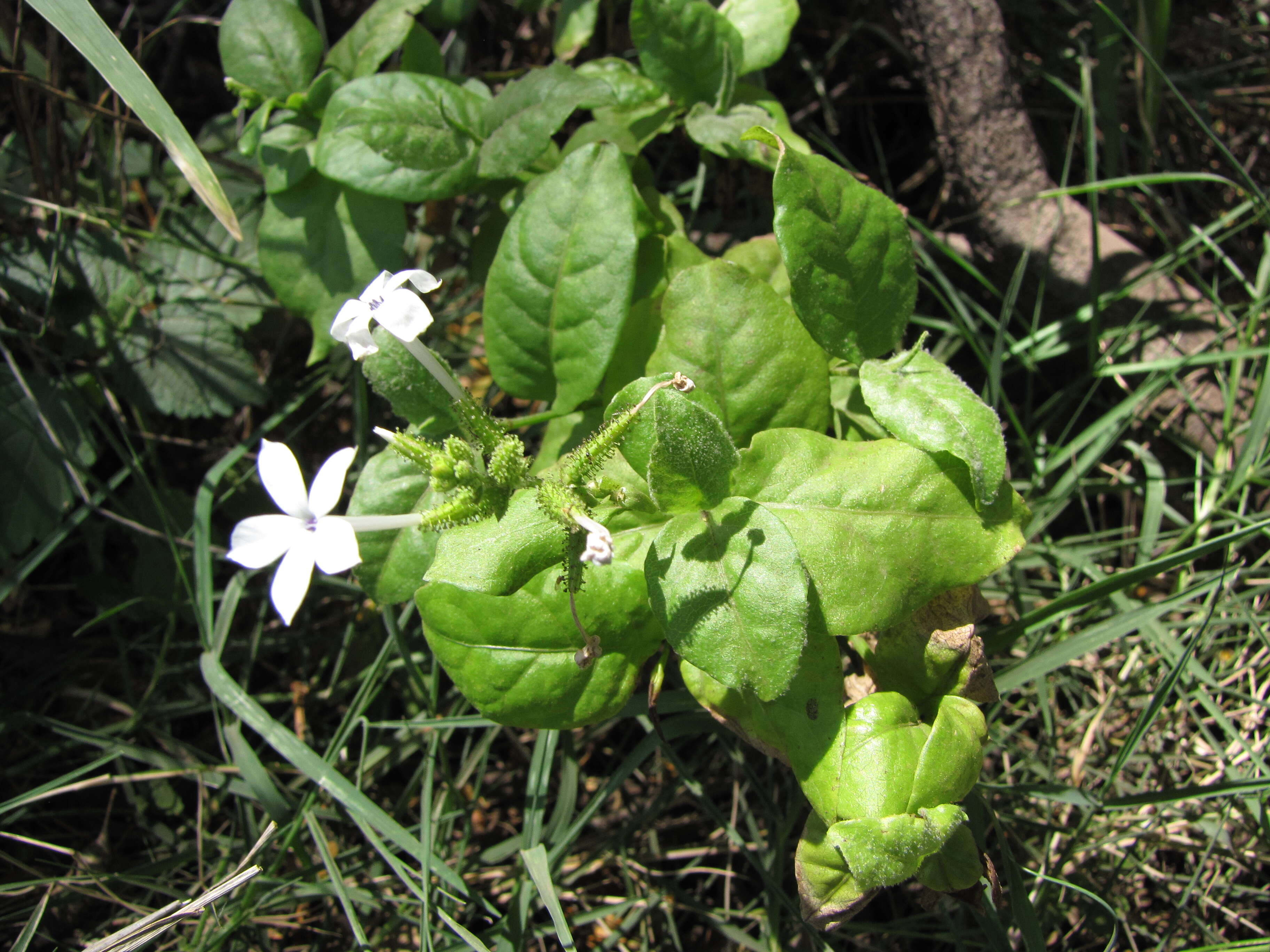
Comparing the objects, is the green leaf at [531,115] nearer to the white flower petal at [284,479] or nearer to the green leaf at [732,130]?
the green leaf at [732,130]

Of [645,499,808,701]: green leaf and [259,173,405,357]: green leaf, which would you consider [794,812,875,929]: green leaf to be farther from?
[259,173,405,357]: green leaf

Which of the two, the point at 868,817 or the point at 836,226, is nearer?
the point at 868,817

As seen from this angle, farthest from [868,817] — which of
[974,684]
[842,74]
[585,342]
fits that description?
[842,74]

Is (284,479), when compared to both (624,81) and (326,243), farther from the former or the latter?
(624,81)

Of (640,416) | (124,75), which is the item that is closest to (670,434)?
(640,416)

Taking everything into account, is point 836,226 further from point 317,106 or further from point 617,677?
point 317,106

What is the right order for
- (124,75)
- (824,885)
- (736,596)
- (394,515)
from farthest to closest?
(394,515)
(124,75)
(824,885)
(736,596)
